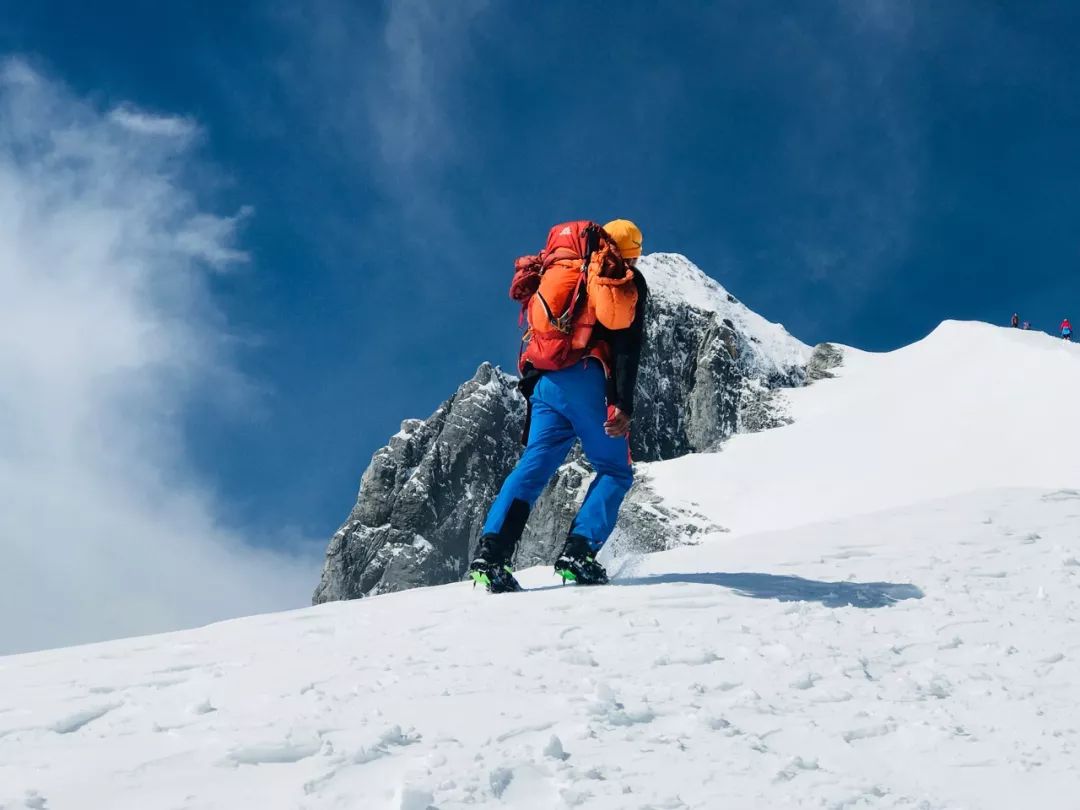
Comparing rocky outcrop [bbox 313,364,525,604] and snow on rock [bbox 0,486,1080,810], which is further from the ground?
rocky outcrop [bbox 313,364,525,604]

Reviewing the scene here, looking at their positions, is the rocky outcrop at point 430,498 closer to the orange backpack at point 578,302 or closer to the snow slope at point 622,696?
the orange backpack at point 578,302

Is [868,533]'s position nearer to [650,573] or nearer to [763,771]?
[650,573]

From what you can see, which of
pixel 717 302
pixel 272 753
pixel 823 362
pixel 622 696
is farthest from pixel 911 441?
pixel 272 753

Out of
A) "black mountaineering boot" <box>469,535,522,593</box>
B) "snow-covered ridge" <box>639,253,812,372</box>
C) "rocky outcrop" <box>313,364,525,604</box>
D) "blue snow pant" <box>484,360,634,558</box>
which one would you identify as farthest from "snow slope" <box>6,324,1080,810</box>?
"snow-covered ridge" <box>639,253,812,372</box>

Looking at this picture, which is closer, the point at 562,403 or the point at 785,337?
the point at 562,403

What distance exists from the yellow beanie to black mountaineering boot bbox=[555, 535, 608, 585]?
7.63ft

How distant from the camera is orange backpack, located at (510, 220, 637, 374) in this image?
684 cm

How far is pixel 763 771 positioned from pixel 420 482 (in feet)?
257

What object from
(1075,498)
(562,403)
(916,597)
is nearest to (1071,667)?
(916,597)

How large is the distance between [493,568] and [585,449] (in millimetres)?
1159

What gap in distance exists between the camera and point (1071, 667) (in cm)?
505

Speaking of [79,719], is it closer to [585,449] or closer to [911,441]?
[585,449]

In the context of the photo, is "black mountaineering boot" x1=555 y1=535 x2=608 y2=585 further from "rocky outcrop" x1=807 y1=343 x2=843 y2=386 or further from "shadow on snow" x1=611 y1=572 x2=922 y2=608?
"rocky outcrop" x1=807 y1=343 x2=843 y2=386

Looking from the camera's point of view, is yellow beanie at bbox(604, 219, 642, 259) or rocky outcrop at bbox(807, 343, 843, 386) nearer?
yellow beanie at bbox(604, 219, 642, 259)
